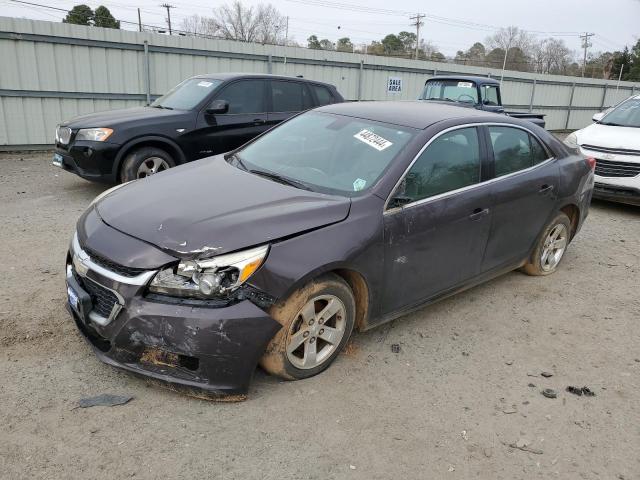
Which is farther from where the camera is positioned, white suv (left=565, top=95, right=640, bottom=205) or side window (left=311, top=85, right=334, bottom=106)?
side window (left=311, top=85, right=334, bottom=106)

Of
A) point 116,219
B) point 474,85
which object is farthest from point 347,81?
point 116,219

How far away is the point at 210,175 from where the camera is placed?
12.4 ft

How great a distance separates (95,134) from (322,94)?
370 centimetres

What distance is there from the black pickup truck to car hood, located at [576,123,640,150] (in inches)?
85.9

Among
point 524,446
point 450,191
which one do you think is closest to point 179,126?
point 450,191

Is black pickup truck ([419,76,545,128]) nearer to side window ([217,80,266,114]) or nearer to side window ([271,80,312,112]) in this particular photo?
side window ([271,80,312,112])

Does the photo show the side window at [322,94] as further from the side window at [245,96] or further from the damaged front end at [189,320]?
the damaged front end at [189,320]

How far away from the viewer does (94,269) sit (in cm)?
293

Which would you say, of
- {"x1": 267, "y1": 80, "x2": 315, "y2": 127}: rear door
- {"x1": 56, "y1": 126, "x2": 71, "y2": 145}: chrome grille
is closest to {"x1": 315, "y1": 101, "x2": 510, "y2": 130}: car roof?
{"x1": 267, "y1": 80, "x2": 315, "y2": 127}: rear door

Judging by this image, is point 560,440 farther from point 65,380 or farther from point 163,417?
point 65,380

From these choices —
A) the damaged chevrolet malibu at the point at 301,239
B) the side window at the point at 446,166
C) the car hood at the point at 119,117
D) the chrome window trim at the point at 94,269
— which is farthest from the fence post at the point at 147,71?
the side window at the point at 446,166

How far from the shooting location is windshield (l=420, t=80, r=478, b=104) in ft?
36.4

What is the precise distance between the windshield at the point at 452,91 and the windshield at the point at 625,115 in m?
2.69

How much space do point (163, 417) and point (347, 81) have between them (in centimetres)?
1324
